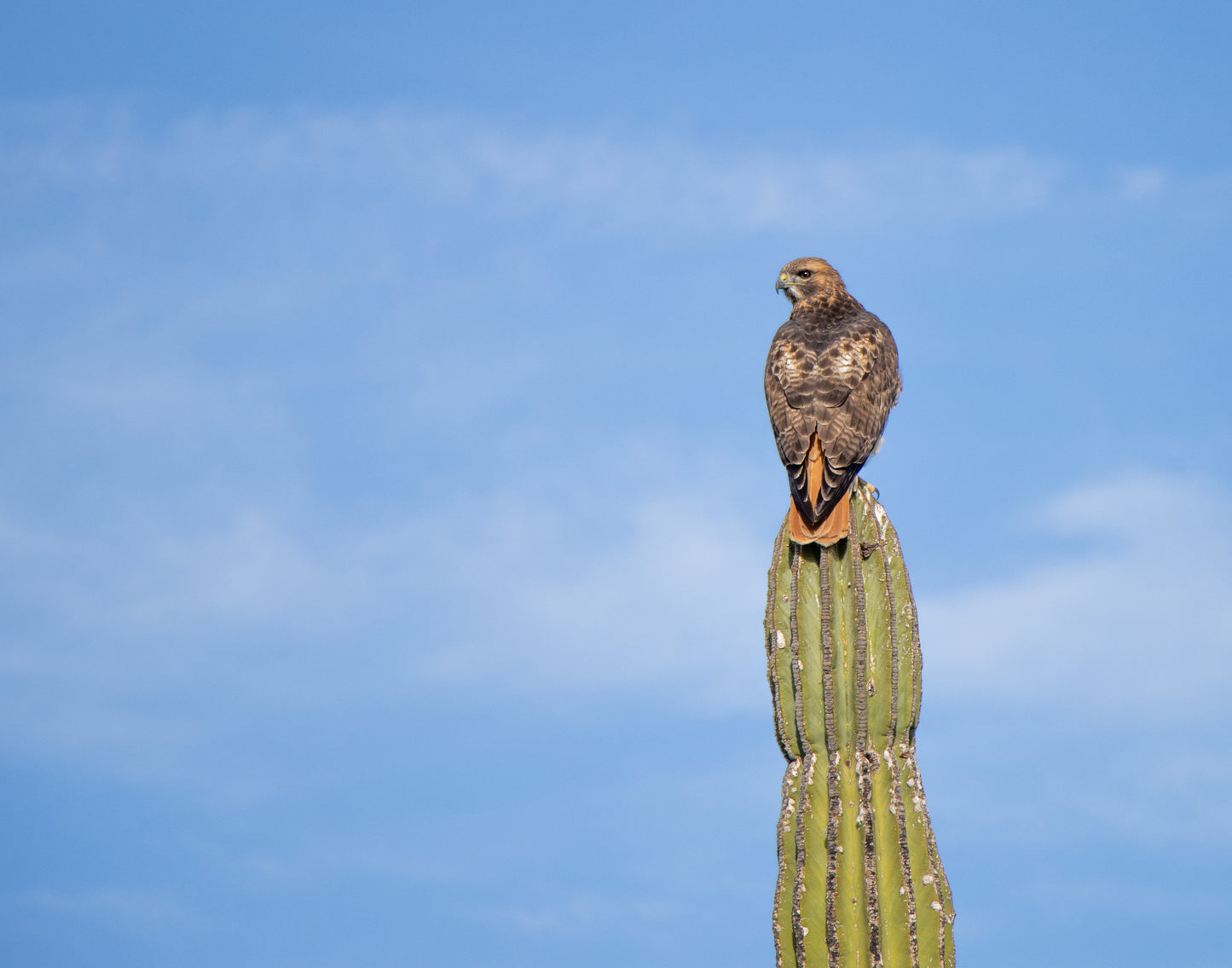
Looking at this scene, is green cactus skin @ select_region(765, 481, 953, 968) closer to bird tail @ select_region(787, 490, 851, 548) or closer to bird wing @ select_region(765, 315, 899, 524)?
bird tail @ select_region(787, 490, 851, 548)

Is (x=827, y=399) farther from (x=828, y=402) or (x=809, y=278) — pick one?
(x=809, y=278)

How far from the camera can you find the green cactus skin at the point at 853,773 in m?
7.32

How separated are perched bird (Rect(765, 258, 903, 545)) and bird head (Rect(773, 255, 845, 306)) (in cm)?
28

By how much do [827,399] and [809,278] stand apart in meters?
2.27

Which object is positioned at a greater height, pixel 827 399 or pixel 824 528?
pixel 827 399

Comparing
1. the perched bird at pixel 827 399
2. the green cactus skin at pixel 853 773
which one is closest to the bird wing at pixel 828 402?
the perched bird at pixel 827 399

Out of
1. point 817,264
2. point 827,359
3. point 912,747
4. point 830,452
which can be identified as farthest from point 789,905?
point 817,264

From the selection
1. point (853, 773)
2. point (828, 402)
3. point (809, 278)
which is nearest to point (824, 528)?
point (853, 773)

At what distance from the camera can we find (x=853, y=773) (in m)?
7.47

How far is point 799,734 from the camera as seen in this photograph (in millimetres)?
7641

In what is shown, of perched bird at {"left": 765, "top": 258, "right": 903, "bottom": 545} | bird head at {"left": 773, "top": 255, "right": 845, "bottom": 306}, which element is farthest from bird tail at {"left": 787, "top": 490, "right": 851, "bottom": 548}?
bird head at {"left": 773, "top": 255, "right": 845, "bottom": 306}

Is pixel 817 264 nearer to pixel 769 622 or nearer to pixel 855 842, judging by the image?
pixel 769 622

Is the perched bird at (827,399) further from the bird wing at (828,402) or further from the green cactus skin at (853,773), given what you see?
the green cactus skin at (853,773)

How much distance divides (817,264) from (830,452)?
9.70 ft
